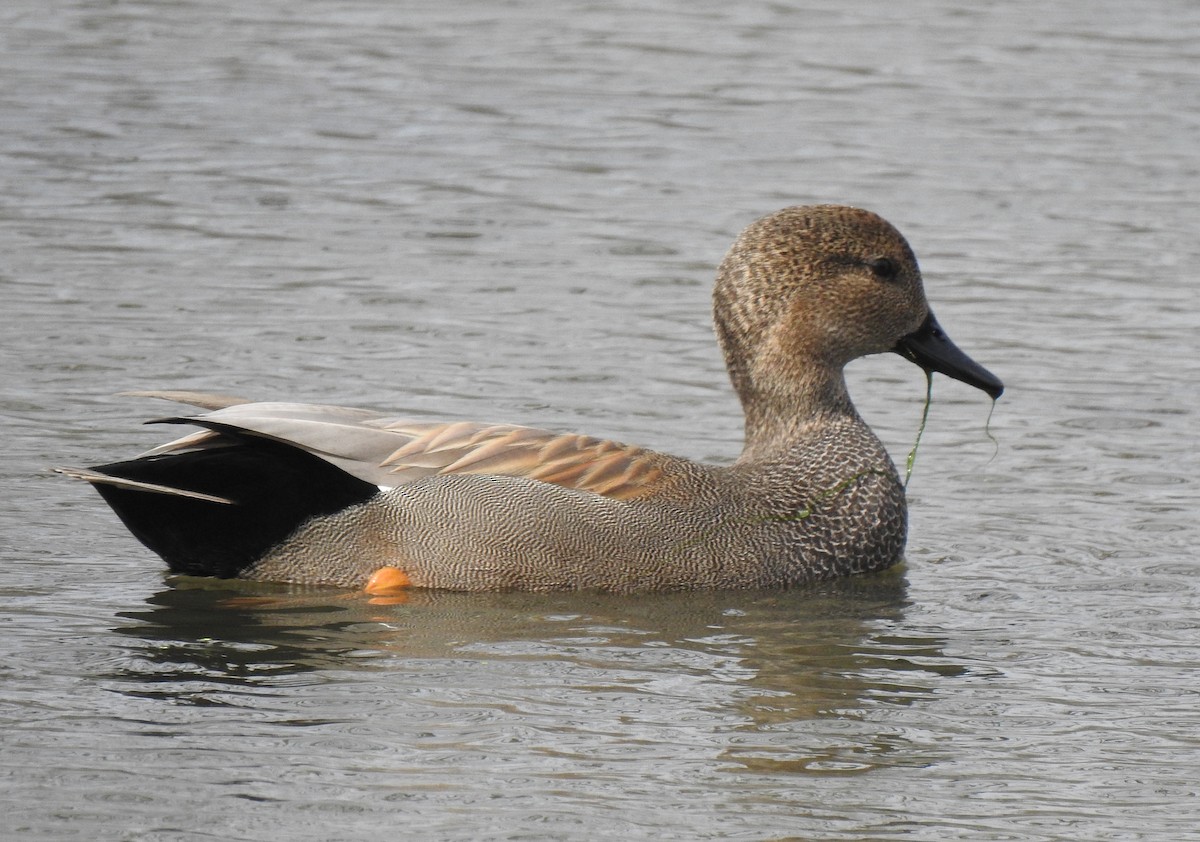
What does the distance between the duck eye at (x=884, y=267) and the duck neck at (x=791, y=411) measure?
39 cm

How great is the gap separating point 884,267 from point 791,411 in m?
0.63

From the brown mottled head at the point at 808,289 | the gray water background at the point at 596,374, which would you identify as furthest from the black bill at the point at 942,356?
the gray water background at the point at 596,374

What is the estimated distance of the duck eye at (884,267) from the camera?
8016 millimetres

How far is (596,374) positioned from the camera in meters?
9.88

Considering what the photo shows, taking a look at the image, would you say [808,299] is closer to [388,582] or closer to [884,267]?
[884,267]

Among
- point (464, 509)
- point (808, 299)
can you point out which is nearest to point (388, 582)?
point (464, 509)

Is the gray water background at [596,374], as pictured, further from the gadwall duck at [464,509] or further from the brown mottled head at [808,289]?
the brown mottled head at [808,289]

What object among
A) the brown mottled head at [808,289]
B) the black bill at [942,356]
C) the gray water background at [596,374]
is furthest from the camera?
the black bill at [942,356]

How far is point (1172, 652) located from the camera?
6.88 metres

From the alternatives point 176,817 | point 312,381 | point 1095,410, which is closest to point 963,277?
point 1095,410

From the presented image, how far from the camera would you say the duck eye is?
8016 millimetres

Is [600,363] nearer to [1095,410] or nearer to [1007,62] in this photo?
[1095,410]

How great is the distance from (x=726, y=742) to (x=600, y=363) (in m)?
4.32

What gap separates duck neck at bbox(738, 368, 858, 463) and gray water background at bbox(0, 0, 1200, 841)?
0.60m
